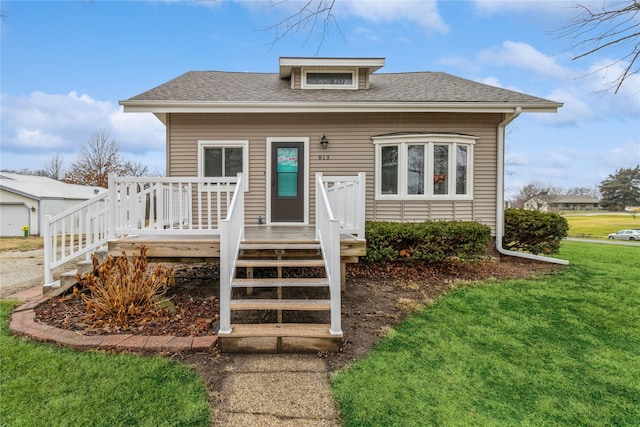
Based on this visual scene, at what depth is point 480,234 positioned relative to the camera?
6.26 meters

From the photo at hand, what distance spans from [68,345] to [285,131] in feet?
18.2

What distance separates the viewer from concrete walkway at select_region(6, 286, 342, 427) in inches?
85.2

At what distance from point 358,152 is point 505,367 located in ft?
17.6

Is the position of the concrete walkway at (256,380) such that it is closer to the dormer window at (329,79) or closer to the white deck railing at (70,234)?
the white deck railing at (70,234)

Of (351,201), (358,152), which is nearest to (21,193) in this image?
(358,152)

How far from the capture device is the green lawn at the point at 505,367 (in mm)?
2223

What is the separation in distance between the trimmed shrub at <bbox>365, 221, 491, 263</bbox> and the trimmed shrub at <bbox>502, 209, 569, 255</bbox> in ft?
6.08

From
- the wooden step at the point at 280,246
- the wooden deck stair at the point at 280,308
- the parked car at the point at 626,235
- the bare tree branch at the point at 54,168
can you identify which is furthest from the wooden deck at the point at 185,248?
the bare tree branch at the point at 54,168

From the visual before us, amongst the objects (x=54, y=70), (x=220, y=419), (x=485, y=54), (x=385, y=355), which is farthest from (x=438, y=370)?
(x=54, y=70)

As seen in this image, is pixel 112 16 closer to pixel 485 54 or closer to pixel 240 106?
pixel 240 106

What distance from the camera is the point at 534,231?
7457 millimetres

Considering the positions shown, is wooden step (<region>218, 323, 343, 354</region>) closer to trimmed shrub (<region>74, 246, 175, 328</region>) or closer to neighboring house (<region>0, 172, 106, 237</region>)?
trimmed shrub (<region>74, 246, 175, 328</region>)

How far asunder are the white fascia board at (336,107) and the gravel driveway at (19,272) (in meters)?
3.70

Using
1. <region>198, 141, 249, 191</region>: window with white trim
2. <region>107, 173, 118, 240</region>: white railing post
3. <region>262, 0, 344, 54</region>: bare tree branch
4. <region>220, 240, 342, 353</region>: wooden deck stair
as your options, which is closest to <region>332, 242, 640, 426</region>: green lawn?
<region>220, 240, 342, 353</region>: wooden deck stair
